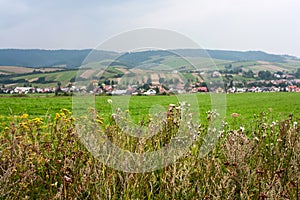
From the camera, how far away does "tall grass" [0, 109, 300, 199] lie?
9.97 ft

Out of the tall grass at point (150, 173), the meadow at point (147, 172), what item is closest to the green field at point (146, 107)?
the meadow at point (147, 172)

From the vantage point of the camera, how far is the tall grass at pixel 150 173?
3039 millimetres

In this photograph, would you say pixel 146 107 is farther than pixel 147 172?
Yes

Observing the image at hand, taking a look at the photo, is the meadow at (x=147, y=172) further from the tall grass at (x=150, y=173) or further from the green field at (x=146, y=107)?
the green field at (x=146, y=107)

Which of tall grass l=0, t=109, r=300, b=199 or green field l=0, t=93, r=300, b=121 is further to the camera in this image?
green field l=0, t=93, r=300, b=121

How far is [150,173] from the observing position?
3.77m

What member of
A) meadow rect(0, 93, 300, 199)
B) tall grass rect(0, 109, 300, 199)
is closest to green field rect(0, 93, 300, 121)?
meadow rect(0, 93, 300, 199)

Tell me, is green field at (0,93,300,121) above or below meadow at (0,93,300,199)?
below

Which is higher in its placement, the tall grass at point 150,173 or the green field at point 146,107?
the tall grass at point 150,173

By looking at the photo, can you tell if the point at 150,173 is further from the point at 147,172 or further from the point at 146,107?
the point at 146,107

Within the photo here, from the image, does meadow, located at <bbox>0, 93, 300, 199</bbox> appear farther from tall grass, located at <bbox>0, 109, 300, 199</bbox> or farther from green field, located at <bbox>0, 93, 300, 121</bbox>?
green field, located at <bbox>0, 93, 300, 121</bbox>

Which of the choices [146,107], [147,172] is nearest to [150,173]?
[147,172]

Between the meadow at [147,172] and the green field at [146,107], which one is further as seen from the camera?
the green field at [146,107]

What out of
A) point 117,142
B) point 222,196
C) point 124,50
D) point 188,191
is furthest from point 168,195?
point 124,50
